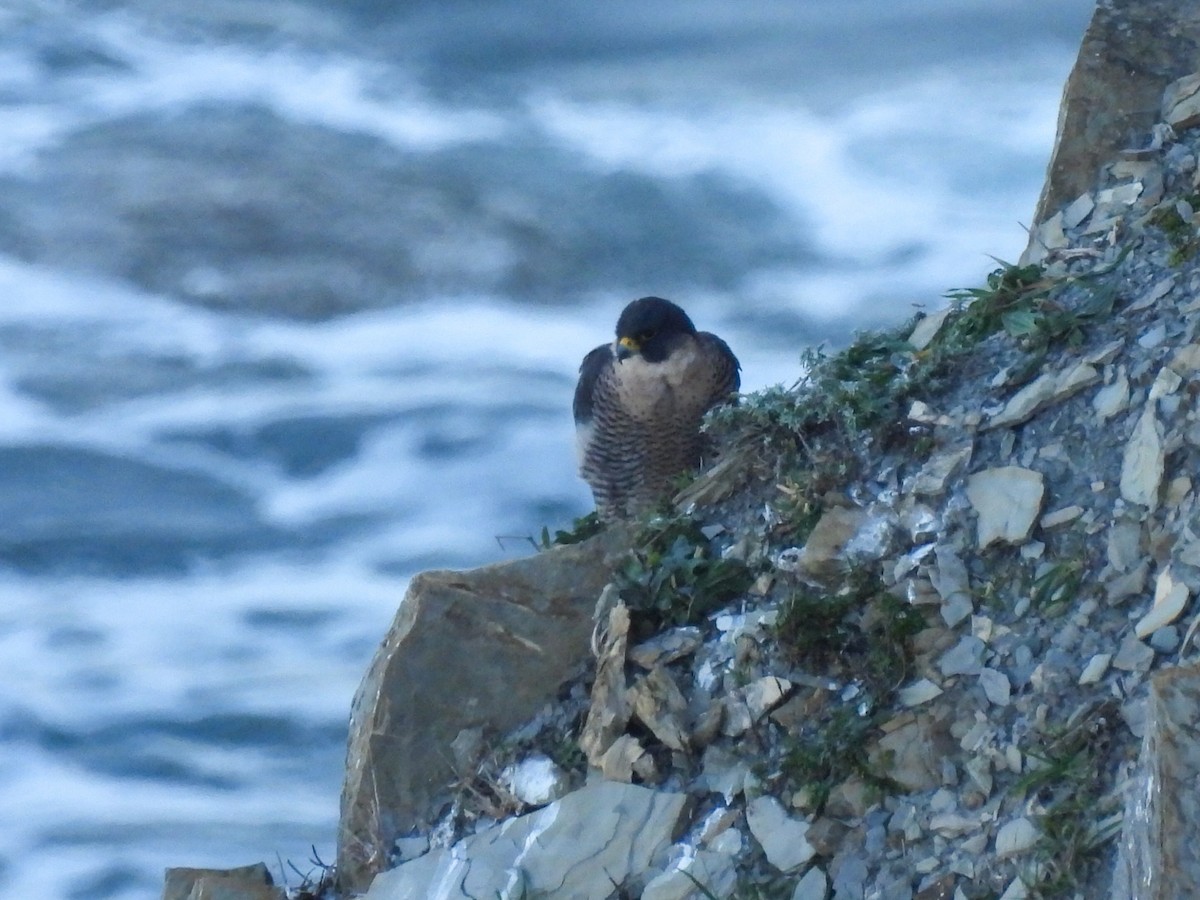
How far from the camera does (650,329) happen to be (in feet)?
19.8

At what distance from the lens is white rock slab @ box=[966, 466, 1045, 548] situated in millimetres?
4070

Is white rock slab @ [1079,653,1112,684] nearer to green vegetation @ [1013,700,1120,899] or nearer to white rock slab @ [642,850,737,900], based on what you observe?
green vegetation @ [1013,700,1120,899]

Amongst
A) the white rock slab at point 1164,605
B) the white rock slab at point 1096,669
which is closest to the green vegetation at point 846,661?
the white rock slab at point 1096,669

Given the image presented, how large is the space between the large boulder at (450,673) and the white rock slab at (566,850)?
370mm

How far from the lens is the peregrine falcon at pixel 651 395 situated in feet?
20.0

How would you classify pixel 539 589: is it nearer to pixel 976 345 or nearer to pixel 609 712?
pixel 609 712

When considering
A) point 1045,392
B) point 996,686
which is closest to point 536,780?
point 996,686

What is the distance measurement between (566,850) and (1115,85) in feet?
11.2

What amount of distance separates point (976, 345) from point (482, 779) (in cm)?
196

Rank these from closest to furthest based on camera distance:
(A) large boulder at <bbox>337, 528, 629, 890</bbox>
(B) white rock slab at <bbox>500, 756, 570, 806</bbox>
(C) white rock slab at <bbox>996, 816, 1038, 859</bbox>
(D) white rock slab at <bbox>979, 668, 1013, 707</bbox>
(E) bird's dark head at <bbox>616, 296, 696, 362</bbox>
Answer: (C) white rock slab at <bbox>996, 816, 1038, 859</bbox>
(D) white rock slab at <bbox>979, 668, 1013, 707</bbox>
(B) white rock slab at <bbox>500, 756, 570, 806</bbox>
(A) large boulder at <bbox>337, 528, 629, 890</bbox>
(E) bird's dark head at <bbox>616, 296, 696, 362</bbox>

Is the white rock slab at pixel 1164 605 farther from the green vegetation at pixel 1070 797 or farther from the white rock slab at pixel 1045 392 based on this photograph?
the white rock slab at pixel 1045 392


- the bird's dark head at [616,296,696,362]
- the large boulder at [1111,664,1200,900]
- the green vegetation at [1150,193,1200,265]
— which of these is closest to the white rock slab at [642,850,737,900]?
the large boulder at [1111,664,1200,900]

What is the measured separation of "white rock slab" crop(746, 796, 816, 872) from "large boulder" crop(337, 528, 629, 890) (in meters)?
1.07

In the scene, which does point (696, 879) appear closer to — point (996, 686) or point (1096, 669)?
point (996, 686)
